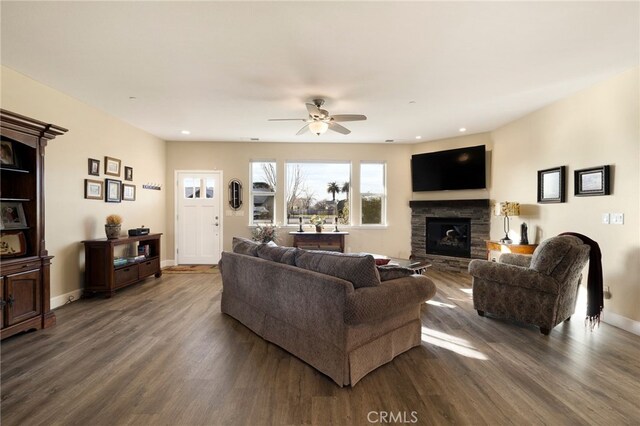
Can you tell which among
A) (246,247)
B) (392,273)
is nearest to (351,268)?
(392,273)

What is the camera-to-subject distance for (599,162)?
10.9 ft

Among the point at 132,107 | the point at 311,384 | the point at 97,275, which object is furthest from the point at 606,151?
the point at 97,275

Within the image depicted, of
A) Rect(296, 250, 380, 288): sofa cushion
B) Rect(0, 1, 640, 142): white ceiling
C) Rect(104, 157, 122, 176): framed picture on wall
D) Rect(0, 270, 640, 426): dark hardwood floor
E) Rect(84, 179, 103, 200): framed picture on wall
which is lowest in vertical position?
Rect(0, 270, 640, 426): dark hardwood floor

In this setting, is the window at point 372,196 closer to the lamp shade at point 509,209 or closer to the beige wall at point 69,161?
the lamp shade at point 509,209

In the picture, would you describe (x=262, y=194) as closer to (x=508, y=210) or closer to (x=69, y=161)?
(x=69, y=161)

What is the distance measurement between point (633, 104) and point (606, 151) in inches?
19.9

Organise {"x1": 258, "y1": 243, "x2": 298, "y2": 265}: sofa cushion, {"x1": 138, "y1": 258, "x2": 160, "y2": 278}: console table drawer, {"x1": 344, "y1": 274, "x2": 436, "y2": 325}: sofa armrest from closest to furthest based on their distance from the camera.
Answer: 1. {"x1": 344, "y1": 274, "x2": 436, "y2": 325}: sofa armrest
2. {"x1": 258, "y1": 243, "x2": 298, "y2": 265}: sofa cushion
3. {"x1": 138, "y1": 258, "x2": 160, "y2": 278}: console table drawer

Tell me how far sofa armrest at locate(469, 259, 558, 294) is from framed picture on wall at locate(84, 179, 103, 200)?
5167mm

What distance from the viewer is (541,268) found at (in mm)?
2834

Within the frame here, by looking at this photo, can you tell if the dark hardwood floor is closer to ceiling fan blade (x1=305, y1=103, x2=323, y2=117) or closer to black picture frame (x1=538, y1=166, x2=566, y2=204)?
black picture frame (x1=538, y1=166, x2=566, y2=204)

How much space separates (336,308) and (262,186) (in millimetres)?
4821

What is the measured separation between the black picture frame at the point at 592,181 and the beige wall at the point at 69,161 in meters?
6.49

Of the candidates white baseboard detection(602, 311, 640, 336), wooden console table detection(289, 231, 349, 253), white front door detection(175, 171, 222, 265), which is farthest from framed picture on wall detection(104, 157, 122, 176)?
white baseboard detection(602, 311, 640, 336)

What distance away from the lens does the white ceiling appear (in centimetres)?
215
